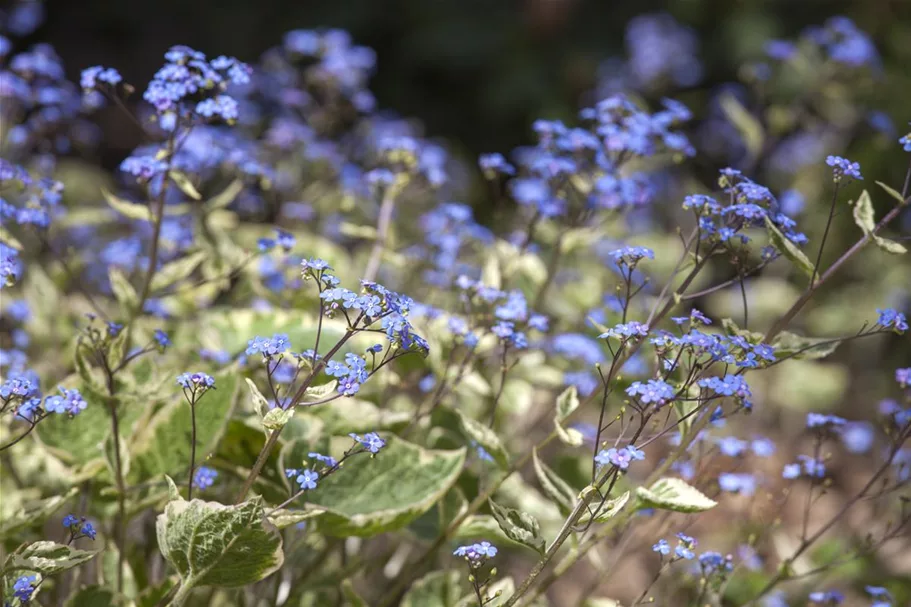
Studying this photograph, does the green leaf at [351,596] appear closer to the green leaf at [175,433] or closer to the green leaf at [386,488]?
the green leaf at [386,488]

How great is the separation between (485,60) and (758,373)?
2.83 meters

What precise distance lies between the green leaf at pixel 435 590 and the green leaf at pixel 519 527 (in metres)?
0.61

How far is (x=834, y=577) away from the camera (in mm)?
3436

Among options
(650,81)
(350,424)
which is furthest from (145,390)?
(650,81)

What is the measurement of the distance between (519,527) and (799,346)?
2.56ft

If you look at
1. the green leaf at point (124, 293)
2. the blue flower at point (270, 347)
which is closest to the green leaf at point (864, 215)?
the blue flower at point (270, 347)

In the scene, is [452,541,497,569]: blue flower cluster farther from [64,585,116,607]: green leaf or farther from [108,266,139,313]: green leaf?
[108,266,139,313]: green leaf

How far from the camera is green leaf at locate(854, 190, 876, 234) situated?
218 cm

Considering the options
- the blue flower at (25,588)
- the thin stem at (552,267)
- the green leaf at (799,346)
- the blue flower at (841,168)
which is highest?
the thin stem at (552,267)

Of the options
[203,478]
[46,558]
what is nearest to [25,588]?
[46,558]

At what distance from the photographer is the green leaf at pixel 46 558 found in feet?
6.14

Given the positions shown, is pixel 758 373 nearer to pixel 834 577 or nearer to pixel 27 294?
pixel 834 577

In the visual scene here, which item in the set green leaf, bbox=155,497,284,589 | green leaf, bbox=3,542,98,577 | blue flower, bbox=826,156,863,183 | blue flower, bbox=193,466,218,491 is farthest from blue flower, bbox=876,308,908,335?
green leaf, bbox=3,542,98,577

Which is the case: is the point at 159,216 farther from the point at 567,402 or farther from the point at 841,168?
the point at 841,168
